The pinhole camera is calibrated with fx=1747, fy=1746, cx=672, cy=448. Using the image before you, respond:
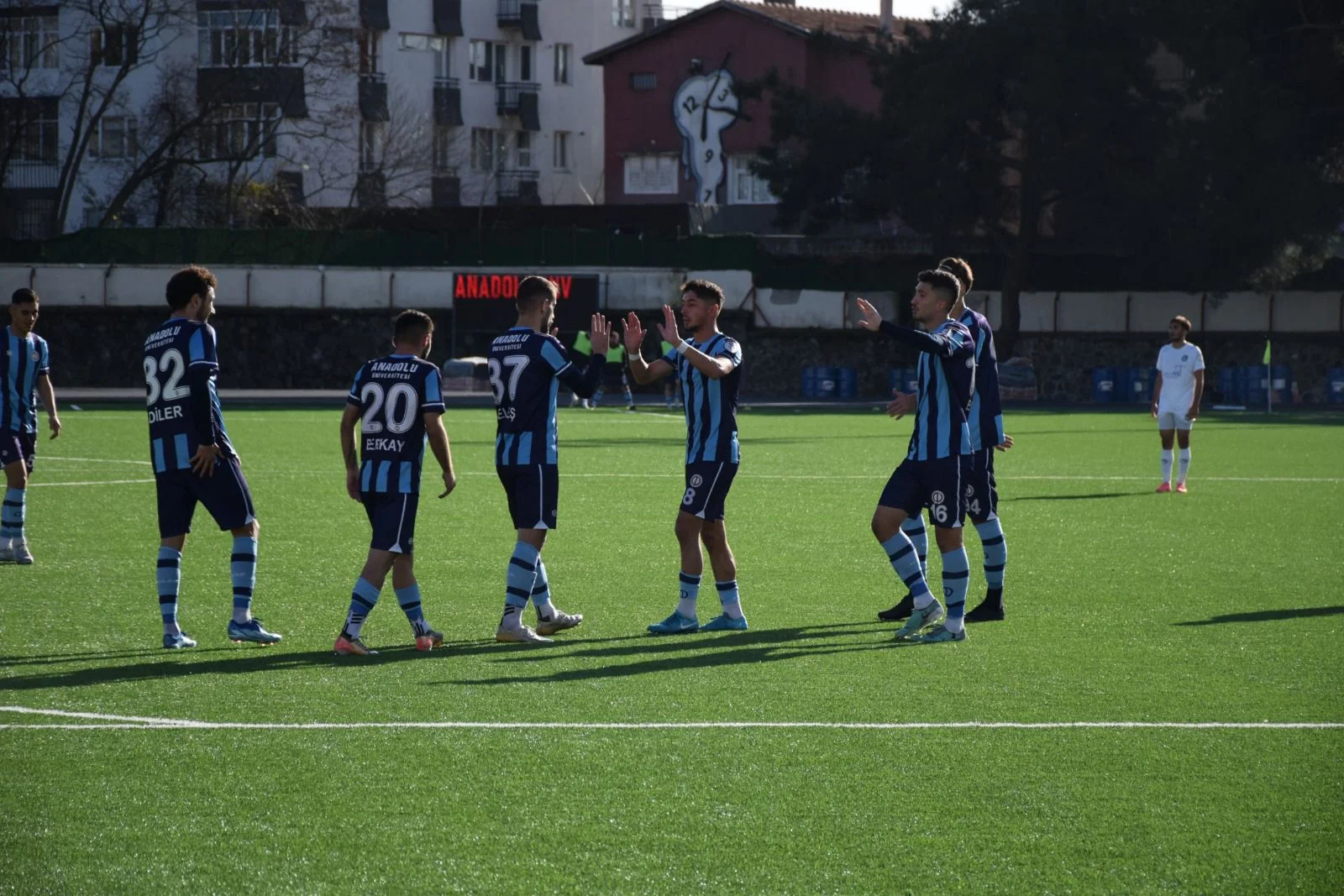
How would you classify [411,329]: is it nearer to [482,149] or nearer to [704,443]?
[704,443]

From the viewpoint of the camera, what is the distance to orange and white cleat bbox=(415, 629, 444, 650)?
379 inches

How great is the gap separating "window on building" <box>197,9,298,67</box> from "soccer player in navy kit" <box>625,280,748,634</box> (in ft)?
170

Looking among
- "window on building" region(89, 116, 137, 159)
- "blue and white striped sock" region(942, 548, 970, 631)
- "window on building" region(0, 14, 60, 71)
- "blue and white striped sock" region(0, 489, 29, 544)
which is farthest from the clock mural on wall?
"blue and white striped sock" region(942, 548, 970, 631)

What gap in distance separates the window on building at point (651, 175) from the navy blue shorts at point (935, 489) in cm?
6375

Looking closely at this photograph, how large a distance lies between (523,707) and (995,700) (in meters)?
2.21

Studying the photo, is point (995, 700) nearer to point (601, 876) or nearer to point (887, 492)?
point (887, 492)

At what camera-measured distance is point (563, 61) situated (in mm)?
80312

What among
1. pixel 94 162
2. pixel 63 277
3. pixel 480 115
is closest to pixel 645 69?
pixel 480 115

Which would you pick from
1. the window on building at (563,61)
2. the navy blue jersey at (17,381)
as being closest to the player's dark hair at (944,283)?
the navy blue jersey at (17,381)

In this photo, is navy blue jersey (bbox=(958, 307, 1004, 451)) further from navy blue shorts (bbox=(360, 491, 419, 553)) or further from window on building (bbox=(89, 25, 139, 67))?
window on building (bbox=(89, 25, 139, 67))

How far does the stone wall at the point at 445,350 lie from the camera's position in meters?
50.8

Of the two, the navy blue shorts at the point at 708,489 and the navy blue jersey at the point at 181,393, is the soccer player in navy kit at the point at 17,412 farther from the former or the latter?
the navy blue shorts at the point at 708,489

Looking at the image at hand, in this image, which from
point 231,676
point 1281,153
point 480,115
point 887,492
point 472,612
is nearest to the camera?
point 231,676

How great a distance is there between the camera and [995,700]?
8.22 meters
